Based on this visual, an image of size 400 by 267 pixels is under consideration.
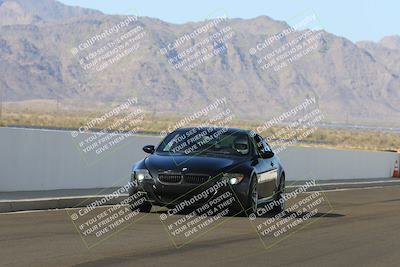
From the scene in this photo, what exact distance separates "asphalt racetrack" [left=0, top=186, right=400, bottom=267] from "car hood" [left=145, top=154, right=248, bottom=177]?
2.65 feet

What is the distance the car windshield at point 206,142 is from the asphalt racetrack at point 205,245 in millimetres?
1322

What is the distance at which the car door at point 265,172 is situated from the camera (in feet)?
55.4

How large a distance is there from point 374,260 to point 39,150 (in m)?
10.3

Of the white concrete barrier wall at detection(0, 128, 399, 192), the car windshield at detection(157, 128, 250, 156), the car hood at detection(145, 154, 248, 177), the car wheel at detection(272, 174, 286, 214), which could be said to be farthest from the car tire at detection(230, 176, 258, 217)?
the white concrete barrier wall at detection(0, 128, 399, 192)

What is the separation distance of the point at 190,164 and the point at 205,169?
269 millimetres

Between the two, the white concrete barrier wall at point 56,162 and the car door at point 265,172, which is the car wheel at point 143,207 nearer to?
the car door at point 265,172

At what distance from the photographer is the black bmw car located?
51.7ft

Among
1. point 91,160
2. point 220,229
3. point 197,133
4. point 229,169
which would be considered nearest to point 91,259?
point 220,229

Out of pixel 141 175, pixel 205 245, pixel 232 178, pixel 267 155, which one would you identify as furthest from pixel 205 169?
pixel 205 245

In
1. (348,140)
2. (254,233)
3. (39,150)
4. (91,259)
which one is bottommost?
(348,140)

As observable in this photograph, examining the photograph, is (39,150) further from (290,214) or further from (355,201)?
(355,201)

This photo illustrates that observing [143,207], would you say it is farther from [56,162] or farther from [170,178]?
[56,162]

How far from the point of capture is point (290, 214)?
17.6 m

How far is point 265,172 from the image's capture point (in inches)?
677
